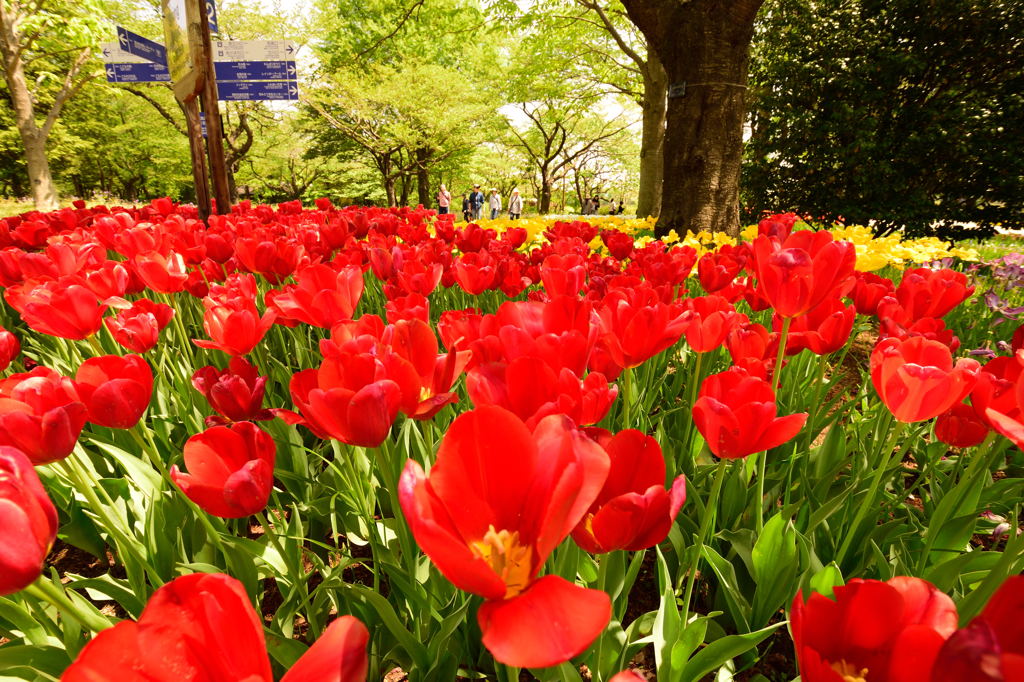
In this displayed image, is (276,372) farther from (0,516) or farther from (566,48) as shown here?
(566,48)

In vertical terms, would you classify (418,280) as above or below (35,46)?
below

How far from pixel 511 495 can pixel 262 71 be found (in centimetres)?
774

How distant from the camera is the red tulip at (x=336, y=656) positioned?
1.47 feet

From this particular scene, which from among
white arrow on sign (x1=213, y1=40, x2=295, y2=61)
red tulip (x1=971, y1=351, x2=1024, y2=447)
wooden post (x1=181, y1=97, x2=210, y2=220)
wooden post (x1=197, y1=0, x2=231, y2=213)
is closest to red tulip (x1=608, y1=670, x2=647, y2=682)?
red tulip (x1=971, y1=351, x2=1024, y2=447)

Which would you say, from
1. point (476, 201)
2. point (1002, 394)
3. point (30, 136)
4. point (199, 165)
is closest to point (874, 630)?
point (1002, 394)

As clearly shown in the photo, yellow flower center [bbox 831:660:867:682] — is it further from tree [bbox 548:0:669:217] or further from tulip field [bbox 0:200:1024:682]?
tree [bbox 548:0:669:217]

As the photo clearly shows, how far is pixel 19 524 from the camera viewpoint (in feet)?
1.81

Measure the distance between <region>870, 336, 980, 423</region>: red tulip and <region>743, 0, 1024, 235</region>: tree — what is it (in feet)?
21.9

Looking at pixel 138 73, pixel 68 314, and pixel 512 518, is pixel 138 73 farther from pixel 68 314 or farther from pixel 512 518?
pixel 512 518

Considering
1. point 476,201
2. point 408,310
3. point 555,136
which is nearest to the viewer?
point 408,310

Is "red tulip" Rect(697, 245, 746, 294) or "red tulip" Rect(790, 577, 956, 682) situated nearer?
"red tulip" Rect(790, 577, 956, 682)

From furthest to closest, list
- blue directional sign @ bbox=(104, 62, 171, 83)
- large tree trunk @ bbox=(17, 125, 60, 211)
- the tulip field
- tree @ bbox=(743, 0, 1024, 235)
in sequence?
large tree trunk @ bbox=(17, 125, 60, 211), blue directional sign @ bbox=(104, 62, 171, 83), tree @ bbox=(743, 0, 1024, 235), the tulip field

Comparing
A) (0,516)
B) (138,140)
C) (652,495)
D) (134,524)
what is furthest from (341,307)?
(138,140)

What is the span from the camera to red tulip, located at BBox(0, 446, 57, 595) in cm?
54
